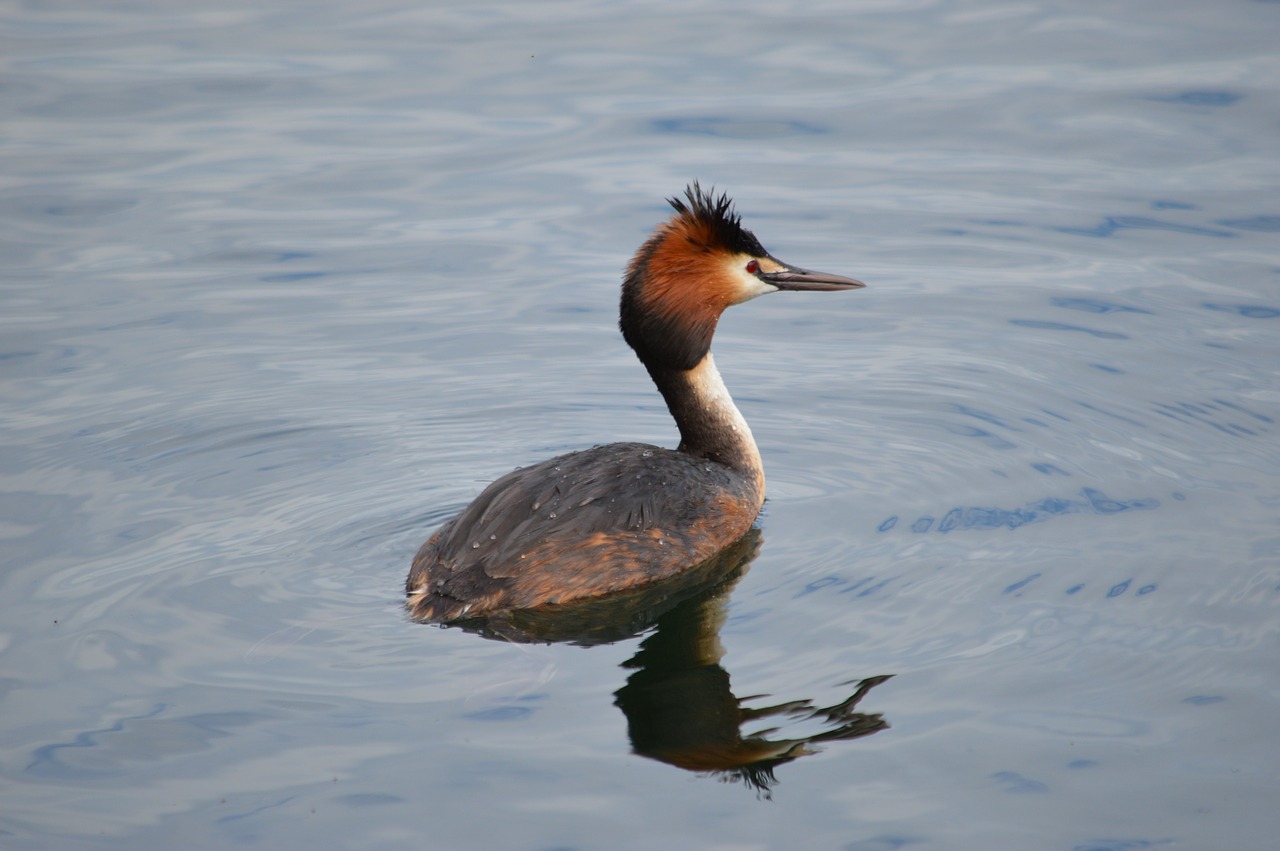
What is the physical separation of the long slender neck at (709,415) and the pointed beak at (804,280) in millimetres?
543

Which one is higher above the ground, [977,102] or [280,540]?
[977,102]

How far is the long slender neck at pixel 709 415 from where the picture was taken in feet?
25.6

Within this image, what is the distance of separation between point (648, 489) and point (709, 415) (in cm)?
87

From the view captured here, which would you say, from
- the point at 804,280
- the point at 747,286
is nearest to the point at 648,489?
the point at 747,286

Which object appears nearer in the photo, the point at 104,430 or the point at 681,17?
the point at 104,430

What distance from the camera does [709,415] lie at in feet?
25.8

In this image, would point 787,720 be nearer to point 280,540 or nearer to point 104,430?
point 280,540

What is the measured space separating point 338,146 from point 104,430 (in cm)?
519

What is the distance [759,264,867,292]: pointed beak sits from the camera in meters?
8.00

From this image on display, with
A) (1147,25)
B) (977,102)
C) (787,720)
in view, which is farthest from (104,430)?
(1147,25)

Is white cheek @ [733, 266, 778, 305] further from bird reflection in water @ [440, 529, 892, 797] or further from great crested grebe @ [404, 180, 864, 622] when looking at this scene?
bird reflection in water @ [440, 529, 892, 797]

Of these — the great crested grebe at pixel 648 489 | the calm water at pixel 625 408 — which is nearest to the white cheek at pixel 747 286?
the great crested grebe at pixel 648 489

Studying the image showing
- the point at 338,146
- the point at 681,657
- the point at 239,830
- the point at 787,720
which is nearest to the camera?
the point at 239,830

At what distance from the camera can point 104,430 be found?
28.4 feet
